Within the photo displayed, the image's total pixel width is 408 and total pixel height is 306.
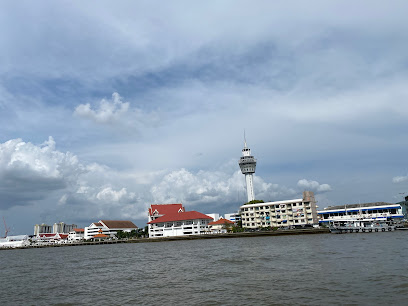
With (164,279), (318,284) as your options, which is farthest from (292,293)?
(164,279)

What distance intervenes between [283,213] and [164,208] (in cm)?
4701

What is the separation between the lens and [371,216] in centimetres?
9425

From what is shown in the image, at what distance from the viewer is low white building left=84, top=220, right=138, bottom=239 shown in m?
137

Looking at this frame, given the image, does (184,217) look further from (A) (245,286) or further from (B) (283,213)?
(A) (245,286)

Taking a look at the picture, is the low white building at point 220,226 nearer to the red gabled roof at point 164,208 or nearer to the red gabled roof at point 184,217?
the red gabled roof at point 184,217

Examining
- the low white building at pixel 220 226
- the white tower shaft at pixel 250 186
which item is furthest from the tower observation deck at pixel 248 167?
the low white building at pixel 220 226

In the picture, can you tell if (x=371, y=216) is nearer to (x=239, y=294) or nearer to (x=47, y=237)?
(x=239, y=294)

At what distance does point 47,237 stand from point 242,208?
9564 centimetres

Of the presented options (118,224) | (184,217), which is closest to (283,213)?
(184,217)

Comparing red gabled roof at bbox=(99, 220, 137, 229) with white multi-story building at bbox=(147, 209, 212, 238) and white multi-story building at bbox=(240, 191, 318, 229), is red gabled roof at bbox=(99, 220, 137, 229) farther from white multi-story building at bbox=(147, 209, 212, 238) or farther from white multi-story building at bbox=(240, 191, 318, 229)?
white multi-story building at bbox=(240, 191, 318, 229)

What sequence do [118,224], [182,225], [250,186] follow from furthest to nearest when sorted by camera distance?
[118,224] < [250,186] < [182,225]

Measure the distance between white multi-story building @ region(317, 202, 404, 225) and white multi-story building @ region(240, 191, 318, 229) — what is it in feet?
22.4

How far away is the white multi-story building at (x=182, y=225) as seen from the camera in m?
104

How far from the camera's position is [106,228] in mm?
139750
